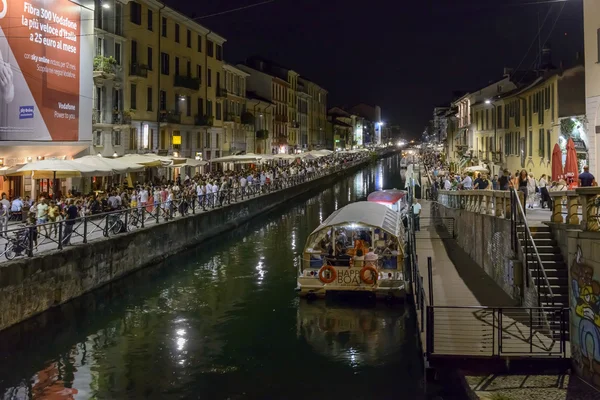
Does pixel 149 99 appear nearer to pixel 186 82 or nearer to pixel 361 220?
pixel 186 82

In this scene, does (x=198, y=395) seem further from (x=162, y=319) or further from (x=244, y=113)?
(x=244, y=113)

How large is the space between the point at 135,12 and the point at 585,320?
3789 centimetres

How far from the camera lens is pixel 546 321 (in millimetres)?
13227

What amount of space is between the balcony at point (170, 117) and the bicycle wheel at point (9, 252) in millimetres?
29978

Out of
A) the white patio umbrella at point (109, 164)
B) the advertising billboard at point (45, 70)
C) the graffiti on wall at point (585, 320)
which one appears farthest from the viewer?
the advertising billboard at point (45, 70)

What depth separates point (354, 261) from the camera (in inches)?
787

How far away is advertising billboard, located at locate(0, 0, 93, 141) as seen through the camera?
26500 millimetres

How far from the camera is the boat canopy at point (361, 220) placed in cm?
2081

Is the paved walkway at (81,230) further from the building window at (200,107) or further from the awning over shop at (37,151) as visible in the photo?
the building window at (200,107)

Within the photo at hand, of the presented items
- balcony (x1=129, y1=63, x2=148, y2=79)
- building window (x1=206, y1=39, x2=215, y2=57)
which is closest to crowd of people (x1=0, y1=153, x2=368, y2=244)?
balcony (x1=129, y1=63, x2=148, y2=79)

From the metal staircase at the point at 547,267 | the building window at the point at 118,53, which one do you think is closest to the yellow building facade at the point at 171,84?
the building window at the point at 118,53

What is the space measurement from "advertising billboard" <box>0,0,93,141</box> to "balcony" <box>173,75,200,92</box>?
15.5 m

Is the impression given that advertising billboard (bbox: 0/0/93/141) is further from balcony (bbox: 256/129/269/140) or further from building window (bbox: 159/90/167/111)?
balcony (bbox: 256/129/269/140)

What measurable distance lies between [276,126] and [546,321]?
76.0m
